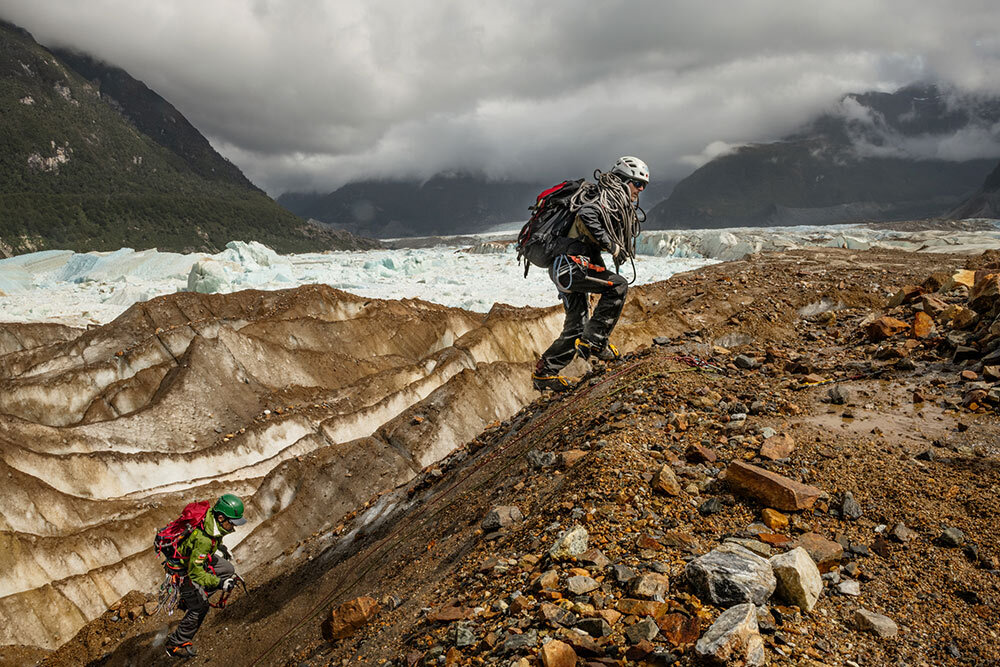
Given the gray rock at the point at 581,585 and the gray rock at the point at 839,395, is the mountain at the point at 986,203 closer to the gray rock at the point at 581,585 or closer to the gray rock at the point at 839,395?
the gray rock at the point at 839,395

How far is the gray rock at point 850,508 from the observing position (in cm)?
396

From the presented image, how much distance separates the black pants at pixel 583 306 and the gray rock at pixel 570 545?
11.9ft

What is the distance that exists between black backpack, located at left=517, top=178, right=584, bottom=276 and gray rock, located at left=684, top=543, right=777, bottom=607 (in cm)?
453

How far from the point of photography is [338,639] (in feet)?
15.9

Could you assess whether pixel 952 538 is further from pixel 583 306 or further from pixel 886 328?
pixel 886 328

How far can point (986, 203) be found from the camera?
417ft

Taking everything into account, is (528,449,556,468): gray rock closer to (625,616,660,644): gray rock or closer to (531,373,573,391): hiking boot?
(531,373,573,391): hiking boot

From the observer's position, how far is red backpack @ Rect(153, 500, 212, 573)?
769cm

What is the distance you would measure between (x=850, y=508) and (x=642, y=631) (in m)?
1.90

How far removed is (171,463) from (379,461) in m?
5.82

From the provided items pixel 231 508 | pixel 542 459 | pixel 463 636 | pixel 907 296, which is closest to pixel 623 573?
pixel 463 636

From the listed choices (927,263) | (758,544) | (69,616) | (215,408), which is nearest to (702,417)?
(758,544)

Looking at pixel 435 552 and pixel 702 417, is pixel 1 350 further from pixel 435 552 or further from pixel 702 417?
pixel 702 417

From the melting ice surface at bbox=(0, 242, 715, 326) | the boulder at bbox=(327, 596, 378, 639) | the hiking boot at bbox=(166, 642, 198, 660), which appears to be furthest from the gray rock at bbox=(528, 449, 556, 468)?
the melting ice surface at bbox=(0, 242, 715, 326)
